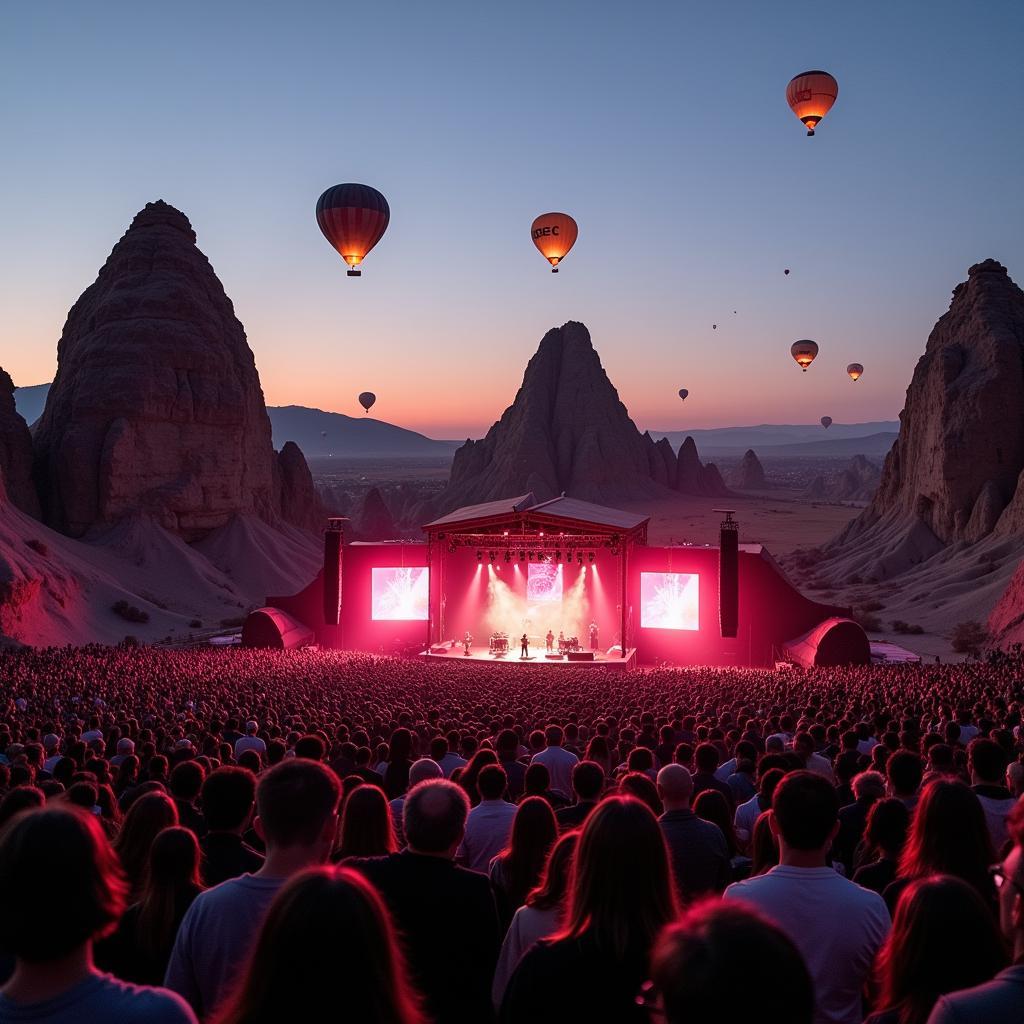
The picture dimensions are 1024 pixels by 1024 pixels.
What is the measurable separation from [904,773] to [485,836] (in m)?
2.91

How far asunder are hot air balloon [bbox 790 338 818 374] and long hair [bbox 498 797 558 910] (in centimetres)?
6272

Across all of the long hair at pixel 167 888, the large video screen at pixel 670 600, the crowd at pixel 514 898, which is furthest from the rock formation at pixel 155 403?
the long hair at pixel 167 888

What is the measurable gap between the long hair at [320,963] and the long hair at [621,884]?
81cm

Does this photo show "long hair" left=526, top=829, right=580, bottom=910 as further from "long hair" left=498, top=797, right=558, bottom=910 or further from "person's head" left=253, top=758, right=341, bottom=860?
"long hair" left=498, top=797, right=558, bottom=910

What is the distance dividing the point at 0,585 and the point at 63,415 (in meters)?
25.0

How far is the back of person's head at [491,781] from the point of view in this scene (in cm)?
609

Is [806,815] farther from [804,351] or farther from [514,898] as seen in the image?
[804,351]

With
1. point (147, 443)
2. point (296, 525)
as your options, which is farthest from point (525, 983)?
point (296, 525)

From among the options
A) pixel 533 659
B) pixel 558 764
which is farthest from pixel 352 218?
pixel 558 764

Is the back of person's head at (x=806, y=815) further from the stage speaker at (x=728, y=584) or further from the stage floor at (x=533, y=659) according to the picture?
the stage speaker at (x=728, y=584)

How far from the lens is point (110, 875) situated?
2.45 m

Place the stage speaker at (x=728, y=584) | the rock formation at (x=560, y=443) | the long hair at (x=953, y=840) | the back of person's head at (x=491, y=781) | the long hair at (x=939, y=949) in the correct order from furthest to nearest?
the rock formation at (x=560, y=443)
the stage speaker at (x=728, y=584)
the back of person's head at (x=491, y=781)
the long hair at (x=953, y=840)
the long hair at (x=939, y=949)

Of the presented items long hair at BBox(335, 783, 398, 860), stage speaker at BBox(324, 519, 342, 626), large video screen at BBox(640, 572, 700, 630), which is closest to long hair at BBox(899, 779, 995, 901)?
long hair at BBox(335, 783, 398, 860)

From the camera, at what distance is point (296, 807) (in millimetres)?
3492
